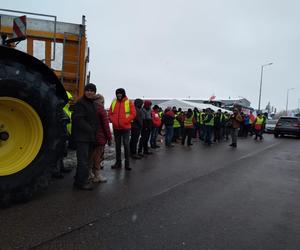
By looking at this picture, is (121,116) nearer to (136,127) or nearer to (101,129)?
(101,129)

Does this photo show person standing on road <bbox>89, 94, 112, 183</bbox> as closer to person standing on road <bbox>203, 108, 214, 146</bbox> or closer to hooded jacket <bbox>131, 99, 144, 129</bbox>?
hooded jacket <bbox>131, 99, 144, 129</bbox>

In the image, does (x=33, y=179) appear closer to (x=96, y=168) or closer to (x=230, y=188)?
(x=96, y=168)

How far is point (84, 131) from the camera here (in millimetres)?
5027

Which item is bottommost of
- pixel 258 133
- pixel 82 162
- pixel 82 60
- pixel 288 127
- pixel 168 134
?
pixel 258 133

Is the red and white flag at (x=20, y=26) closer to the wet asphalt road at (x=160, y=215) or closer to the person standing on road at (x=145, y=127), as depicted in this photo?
the wet asphalt road at (x=160, y=215)

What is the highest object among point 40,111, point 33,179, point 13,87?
point 13,87

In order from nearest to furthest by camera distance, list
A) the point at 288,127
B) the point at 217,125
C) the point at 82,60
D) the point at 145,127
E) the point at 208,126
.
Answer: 1. the point at 82,60
2. the point at 145,127
3. the point at 208,126
4. the point at 217,125
5. the point at 288,127

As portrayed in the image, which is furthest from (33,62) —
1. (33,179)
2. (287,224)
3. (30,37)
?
(287,224)

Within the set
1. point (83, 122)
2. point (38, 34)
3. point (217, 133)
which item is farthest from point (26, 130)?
point (217, 133)

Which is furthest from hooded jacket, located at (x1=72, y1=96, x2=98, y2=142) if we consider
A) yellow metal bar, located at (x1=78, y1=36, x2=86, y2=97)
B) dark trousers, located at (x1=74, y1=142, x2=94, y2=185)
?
yellow metal bar, located at (x1=78, y1=36, x2=86, y2=97)

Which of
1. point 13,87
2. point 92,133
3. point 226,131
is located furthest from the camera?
point 226,131

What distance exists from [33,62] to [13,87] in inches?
17.6

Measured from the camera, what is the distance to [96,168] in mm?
5609

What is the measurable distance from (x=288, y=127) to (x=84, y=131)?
62.1 feet
